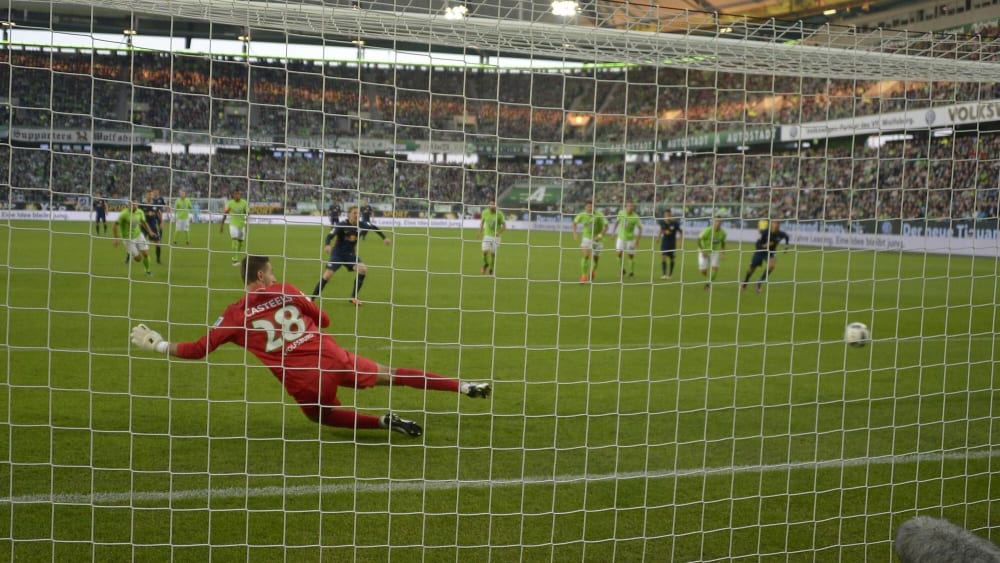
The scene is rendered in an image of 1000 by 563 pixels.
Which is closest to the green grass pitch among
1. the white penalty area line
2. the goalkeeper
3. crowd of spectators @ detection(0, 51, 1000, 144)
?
the white penalty area line

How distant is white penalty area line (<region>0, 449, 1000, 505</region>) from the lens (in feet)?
14.3

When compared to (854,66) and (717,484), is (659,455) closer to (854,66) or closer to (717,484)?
(717,484)

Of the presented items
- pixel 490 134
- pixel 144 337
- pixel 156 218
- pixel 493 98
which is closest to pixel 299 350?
pixel 144 337

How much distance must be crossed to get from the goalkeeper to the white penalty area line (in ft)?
1.63

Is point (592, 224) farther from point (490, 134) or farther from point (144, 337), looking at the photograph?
point (490, 134)

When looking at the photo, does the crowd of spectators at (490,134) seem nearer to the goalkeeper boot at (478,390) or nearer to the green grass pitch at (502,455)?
the green grass pitch at (502,455)

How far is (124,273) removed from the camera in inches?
631

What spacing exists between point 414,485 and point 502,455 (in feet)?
2.69

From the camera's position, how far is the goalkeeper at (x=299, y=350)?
497 centimetres

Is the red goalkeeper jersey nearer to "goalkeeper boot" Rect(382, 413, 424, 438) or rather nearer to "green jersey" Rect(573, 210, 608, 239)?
"goalkeeper boot" Rect(382, 413, 424, 438)

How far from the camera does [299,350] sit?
17.0 ft

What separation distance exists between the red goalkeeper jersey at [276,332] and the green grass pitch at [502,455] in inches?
11.3

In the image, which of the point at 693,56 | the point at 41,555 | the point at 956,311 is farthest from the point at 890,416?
the point at 956,311

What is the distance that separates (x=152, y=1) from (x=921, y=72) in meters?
4.57
